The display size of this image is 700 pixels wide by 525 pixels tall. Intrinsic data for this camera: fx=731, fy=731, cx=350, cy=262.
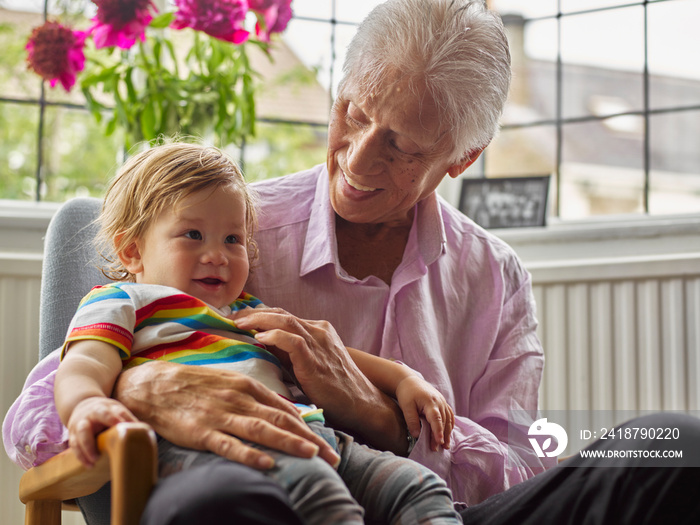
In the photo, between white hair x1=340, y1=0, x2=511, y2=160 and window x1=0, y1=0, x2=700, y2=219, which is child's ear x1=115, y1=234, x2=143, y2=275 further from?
window x1=0, y1=0, x2=700, y2=219

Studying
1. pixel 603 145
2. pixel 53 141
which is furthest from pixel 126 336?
pixel 603 145

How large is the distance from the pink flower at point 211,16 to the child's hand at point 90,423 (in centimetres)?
146

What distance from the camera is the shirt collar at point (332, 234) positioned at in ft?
4.75

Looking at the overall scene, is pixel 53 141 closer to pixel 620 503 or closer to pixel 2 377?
pixel 2 377

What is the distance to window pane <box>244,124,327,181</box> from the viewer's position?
2.77 metres

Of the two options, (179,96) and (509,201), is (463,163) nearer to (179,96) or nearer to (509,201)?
(179,96)

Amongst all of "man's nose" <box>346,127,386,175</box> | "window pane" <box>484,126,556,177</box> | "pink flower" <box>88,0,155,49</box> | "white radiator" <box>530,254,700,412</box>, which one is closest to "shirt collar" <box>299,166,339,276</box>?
"man's nose" <box>346,127,386,175</box>

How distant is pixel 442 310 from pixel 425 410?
36 cm

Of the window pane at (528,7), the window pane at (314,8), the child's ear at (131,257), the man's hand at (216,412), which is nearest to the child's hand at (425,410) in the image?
the man's hand at (216,412)

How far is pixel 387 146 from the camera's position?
1.43 meters

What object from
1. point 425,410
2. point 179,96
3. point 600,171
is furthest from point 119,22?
point 600,171

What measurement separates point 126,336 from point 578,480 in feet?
2.23

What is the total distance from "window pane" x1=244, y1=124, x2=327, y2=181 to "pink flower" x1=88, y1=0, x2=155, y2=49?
69cm

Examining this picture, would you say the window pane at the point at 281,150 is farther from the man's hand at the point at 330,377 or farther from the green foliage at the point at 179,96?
the man's hand at the point at 330,377
